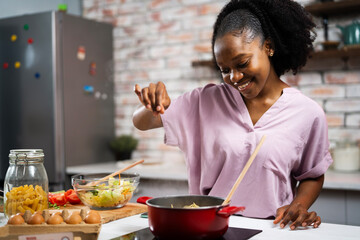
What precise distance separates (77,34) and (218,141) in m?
1.95

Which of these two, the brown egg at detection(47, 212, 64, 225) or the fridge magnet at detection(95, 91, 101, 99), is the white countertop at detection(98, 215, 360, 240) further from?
the fridge magnet at detection(95, 91, 101, 99)

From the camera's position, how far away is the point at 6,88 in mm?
3094

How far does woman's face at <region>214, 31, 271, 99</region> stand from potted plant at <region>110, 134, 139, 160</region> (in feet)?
6.57

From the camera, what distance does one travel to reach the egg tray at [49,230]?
0.91 metres

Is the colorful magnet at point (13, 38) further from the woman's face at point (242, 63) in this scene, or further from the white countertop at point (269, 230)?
the white countertop at point (269, 230)

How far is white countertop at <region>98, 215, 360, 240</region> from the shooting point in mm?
998

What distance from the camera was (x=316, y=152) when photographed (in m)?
1.47

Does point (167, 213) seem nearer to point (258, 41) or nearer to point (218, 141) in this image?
point (218, 141)

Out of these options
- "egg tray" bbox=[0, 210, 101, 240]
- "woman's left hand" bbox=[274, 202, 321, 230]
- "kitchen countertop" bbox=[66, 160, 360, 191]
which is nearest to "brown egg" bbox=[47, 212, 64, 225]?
"egg tray" bbox=[0, 210, 101, 240]

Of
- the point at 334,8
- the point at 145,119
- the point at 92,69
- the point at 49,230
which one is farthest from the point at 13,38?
the point at 49,230

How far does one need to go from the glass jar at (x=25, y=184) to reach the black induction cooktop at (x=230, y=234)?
0.88ft

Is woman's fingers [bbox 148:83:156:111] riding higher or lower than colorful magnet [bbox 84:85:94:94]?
lower

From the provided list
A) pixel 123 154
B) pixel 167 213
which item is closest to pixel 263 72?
pixel 167 213

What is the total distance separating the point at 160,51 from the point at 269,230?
2372 mm
